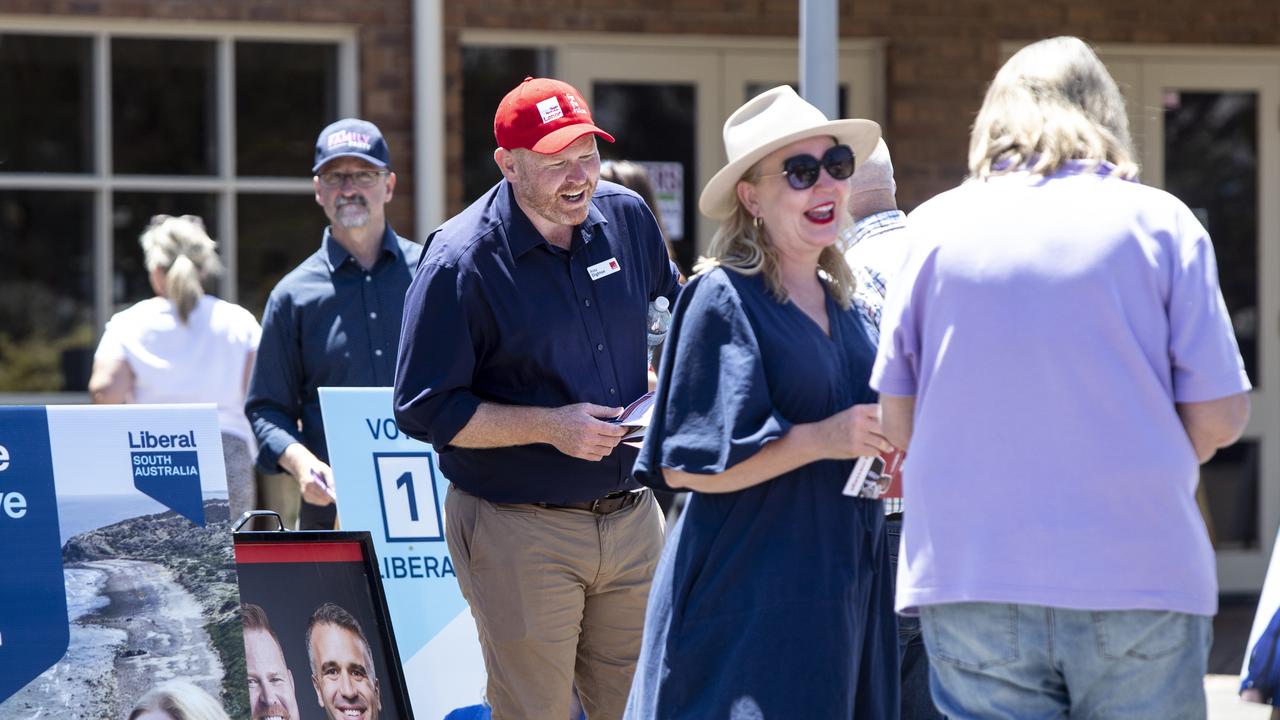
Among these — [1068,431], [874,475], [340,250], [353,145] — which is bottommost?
[874,475]

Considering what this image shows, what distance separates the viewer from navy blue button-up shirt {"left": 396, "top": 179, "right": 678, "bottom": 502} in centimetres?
409

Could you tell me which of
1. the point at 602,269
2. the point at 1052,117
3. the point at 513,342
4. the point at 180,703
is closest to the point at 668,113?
the point at 602,269

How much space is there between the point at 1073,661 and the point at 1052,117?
3.12 ft

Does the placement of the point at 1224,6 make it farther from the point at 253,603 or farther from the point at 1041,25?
the point at 253,603

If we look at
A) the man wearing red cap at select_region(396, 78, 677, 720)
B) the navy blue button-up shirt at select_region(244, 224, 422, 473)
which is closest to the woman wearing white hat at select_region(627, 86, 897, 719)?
the man wearing red cap at select_region(396, 78, 677, 720)

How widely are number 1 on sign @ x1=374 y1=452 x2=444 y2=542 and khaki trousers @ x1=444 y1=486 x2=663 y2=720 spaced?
A: 971mm

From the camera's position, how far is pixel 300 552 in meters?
4.59

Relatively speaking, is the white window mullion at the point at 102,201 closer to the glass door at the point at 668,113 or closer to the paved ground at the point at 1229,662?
the glass door at the point at 668,113

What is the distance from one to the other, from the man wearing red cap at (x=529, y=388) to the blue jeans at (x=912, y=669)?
0.71 meters

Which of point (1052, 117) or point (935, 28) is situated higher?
point (935, 28)

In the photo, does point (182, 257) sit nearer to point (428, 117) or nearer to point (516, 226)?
point (428, 117)

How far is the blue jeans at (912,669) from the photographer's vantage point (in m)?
4.00

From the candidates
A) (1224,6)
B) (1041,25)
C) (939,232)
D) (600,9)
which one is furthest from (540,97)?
(1224,6)

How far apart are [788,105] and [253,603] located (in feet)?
7.14
